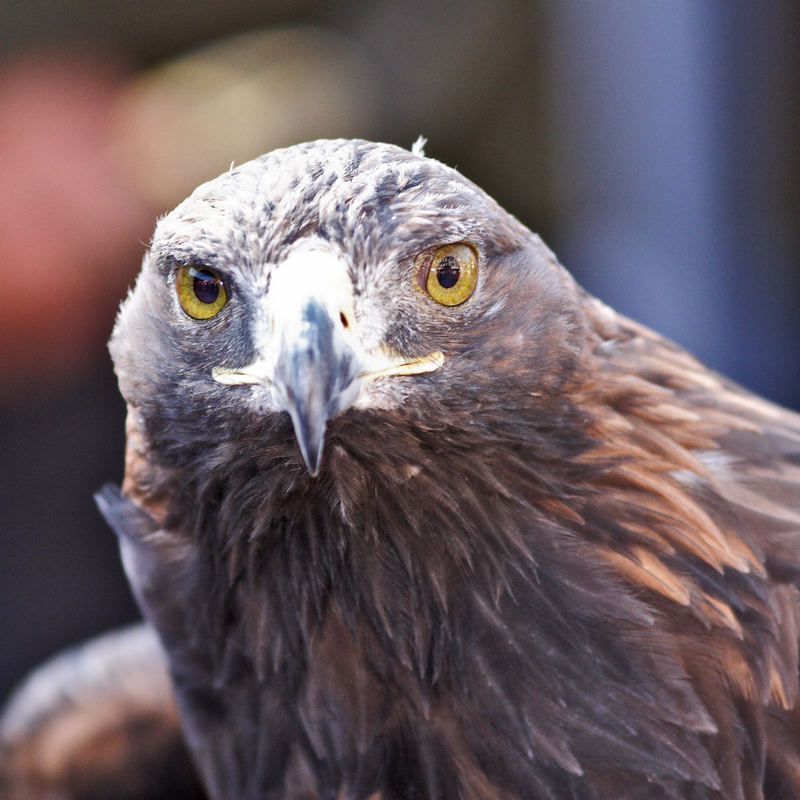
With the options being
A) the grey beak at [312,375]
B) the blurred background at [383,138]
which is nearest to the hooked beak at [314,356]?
the grey beak at [312,375]

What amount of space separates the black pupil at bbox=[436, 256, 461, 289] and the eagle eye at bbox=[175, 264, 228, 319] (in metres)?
0.24

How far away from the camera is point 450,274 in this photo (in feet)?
3.81

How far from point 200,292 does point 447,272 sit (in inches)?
11.1

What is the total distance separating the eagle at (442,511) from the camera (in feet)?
3.72

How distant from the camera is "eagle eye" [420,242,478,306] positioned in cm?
115

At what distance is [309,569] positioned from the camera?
4.28 feet

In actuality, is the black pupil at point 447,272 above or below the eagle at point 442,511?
above

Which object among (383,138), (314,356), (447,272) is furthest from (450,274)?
(383,138)

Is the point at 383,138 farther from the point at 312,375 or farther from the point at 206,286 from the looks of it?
the point at 312,375

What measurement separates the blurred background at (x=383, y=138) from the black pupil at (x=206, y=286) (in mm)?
1828

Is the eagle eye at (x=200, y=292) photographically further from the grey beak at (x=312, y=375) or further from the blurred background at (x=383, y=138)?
the blurred background at (x=383, y=138)

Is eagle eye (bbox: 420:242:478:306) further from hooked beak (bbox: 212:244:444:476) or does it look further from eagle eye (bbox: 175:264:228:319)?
eagle eye (bbox: 175:264:228:319)

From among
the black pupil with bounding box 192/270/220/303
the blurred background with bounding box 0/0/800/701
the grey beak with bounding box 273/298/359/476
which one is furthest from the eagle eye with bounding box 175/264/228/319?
the blurred background with bounding box 0/0/800/701

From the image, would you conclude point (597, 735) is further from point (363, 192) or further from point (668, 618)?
point (363, 192)
